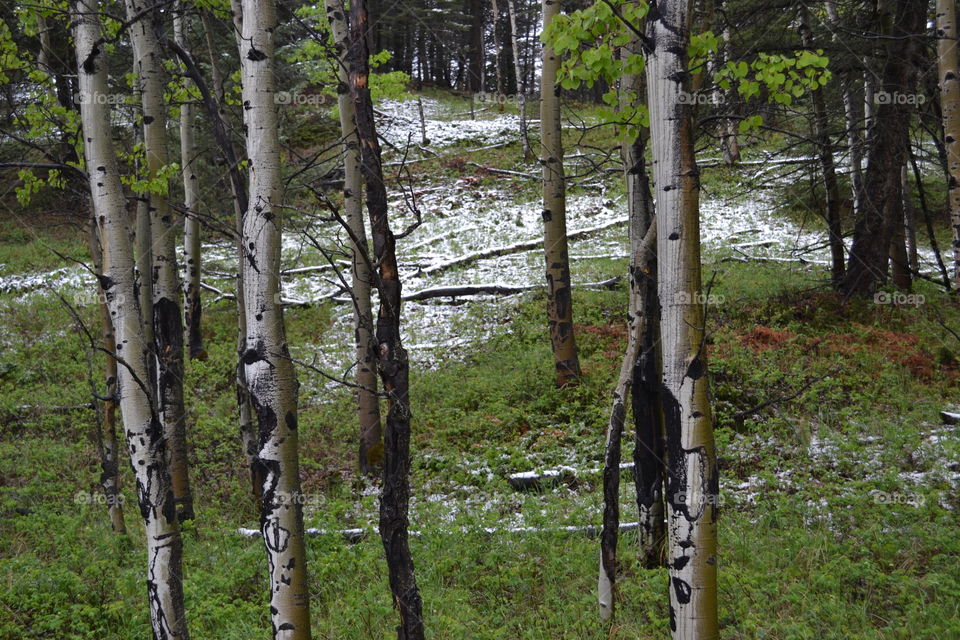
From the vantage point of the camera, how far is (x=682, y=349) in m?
2.42

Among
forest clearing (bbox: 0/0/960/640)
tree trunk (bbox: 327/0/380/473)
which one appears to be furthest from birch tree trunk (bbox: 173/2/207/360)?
tree trunk (bbox: 327/0/380/473)

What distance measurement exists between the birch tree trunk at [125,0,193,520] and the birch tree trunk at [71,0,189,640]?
990 mm

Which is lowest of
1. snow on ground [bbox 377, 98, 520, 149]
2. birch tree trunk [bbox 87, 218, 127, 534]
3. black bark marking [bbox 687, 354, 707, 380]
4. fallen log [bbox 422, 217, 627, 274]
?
birch tree trunk [bbox 87, 218, 127, 534]

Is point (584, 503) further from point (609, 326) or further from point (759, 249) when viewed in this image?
point (759, 249)

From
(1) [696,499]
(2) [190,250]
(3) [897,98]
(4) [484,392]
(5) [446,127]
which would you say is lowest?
(4) [484,392]

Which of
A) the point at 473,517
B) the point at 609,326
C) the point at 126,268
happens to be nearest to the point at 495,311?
the point at 609,326

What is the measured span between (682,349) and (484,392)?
742 centimetres

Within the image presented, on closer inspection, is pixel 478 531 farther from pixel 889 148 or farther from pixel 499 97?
pixel 499 97

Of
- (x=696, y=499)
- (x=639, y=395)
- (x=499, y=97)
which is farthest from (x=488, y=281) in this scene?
(x=696, y=499)

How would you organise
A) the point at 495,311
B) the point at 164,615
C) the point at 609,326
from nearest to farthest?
the point at 164,615 → the point at 609,326 → the point at 495,311

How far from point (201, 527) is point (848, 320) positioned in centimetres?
1070

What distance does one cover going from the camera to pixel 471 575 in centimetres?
506

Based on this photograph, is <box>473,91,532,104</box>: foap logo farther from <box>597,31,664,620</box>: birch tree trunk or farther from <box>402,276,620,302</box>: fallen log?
<box>597,31,664,620</box>: birch tree trunk

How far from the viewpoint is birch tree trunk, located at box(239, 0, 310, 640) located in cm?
309
